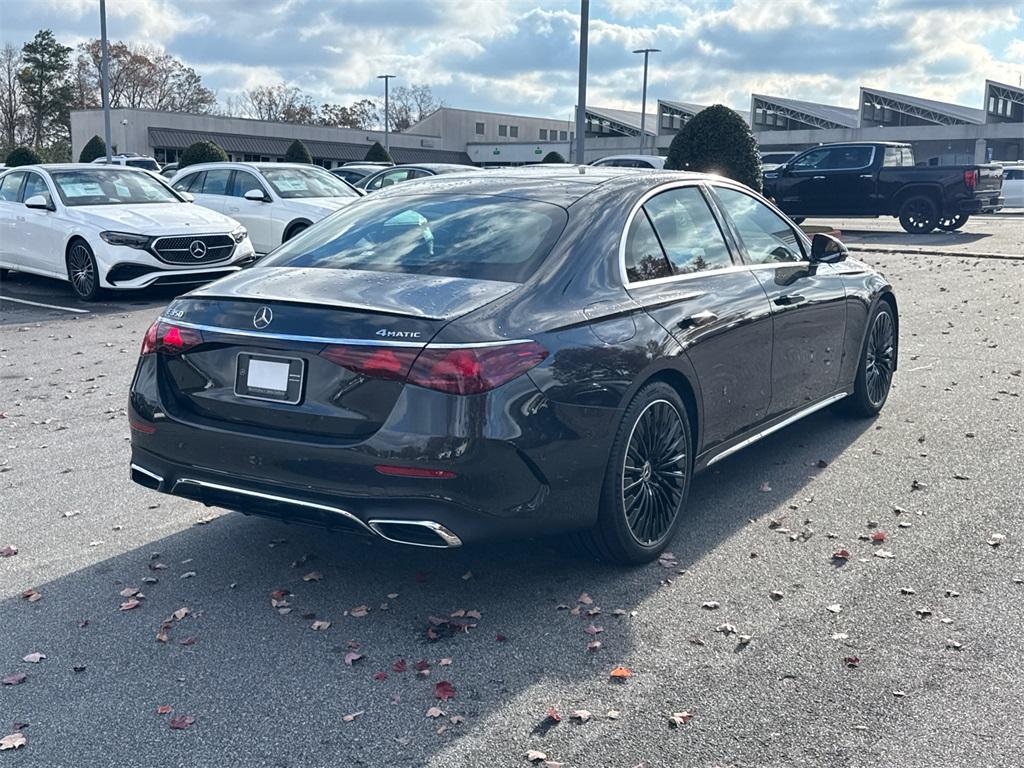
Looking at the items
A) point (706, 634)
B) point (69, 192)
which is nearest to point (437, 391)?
point (706, 634)

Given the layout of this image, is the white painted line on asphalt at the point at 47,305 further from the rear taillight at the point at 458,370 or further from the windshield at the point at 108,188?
the rear taillight at the point at 458,370

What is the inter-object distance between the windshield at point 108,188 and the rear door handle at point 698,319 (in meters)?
10.8

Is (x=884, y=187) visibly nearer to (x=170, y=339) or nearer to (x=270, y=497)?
(x=170, y=339)

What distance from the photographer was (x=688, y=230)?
524cm

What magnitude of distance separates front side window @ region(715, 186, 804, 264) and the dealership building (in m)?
54.8

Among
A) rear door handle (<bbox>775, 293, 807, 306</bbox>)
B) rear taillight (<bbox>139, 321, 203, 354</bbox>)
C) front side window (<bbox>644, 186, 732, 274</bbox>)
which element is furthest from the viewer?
rear door handle (<bbox>775, 293, 807, 306</bbox>)

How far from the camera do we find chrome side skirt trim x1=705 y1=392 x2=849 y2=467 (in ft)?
17.2

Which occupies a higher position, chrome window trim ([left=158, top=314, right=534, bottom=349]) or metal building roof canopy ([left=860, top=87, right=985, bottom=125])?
metal building roof canopy ([left=860, top=87, right=985, bottom=125])

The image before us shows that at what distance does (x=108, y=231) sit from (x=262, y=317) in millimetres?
9732

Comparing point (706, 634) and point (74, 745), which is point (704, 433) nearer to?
point (706, 634)

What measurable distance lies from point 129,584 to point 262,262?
150 cm

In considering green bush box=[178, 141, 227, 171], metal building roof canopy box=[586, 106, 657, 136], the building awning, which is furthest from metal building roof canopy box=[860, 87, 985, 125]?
green bush box=[178, 141, 227, 171]

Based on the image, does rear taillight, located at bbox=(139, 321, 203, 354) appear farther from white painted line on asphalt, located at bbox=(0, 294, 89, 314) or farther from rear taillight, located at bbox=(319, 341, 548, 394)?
white painted line on asphalt, located at bbox=(0, 294, 89, 314)

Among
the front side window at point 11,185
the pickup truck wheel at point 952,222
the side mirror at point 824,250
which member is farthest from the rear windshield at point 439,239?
the pickup truck wheel at point 952,222
